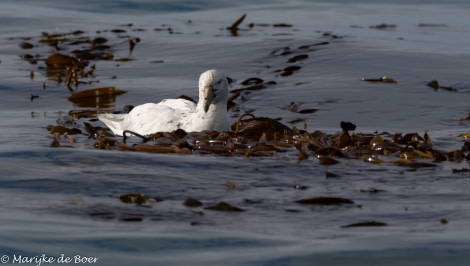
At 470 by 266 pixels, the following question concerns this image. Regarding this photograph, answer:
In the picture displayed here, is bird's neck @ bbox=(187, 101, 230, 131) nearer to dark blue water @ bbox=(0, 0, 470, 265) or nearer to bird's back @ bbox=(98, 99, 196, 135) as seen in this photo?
bird's back @ bbox=(98, 99, 196, 135)

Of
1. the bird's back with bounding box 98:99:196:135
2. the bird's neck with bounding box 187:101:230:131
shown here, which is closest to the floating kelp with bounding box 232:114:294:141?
the bird's neck with bounding box 187:101:230:131

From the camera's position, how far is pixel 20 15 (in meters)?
17.7

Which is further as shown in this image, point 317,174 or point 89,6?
point 89,6

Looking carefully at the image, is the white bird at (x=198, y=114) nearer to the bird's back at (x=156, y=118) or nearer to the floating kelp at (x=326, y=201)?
the bird's back at (x=156, y=118)

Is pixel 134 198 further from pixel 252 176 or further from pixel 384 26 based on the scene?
pixel 384 26

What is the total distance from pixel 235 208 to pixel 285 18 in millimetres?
11581

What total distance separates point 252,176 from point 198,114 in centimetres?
180

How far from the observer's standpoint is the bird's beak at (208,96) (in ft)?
28.0

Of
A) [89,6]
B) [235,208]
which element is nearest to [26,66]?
[89,6]

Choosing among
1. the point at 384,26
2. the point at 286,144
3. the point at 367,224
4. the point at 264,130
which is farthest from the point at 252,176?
the point at 384,26

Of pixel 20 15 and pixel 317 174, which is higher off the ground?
pixel 20 15

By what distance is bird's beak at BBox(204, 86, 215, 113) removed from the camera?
854cm

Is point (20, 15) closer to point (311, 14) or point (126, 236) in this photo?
point (311, 14)

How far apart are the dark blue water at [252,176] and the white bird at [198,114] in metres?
0.57
